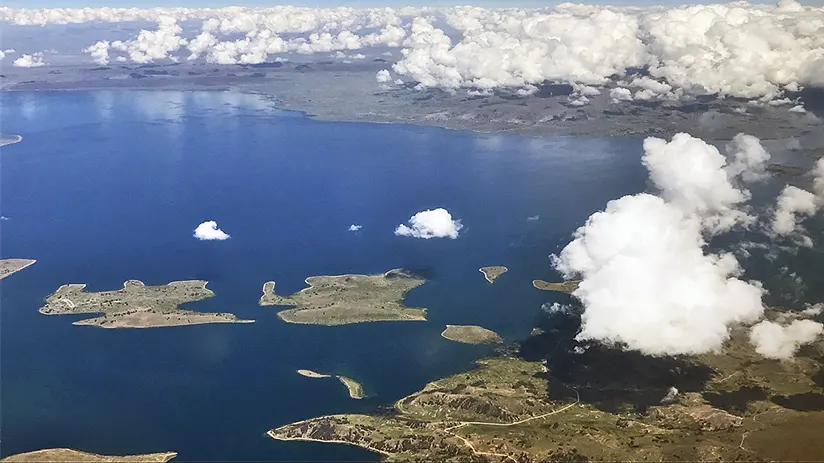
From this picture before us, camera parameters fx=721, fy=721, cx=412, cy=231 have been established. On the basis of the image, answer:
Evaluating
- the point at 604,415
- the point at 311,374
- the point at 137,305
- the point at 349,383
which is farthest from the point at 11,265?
the point at 604,415

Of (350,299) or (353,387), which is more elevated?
(350,299)

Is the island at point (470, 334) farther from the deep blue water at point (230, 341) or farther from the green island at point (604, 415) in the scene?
the green island at point (604, 415)

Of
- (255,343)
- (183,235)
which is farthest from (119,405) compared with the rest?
(183,235)

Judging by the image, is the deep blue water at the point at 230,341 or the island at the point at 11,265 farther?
the island at the point at 11,265

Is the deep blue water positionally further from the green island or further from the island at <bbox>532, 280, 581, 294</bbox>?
the green island

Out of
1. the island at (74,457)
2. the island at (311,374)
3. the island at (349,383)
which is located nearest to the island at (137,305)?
the island at (311,374)

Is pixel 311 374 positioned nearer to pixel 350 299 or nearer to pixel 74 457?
pixel 350 299
